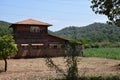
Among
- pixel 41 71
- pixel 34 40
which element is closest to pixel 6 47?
pixel 41 71

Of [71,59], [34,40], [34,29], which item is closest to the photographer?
[71,59]

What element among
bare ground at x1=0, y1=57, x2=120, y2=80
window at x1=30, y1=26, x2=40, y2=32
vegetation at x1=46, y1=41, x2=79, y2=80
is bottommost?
bare ground at x1=0, y1=57, x2=120, y2=80

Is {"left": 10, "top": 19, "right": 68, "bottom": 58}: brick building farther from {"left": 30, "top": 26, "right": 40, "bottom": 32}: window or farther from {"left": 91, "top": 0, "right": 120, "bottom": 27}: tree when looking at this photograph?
{"left": 91, "top": 0, "right": 120, "bottom": 27}: tree

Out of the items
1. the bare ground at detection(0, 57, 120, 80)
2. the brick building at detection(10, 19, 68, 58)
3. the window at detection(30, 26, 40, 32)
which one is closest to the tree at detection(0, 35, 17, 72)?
the bare ground at detection(0, 57, 120, 80)

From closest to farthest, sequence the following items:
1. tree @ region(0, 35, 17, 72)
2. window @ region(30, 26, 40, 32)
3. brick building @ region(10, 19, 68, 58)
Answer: tree @ region(0, 35, 17, 72) < brick building @ region(10, 19, 68, 58) < window @ region(30, 26, 40, 32)

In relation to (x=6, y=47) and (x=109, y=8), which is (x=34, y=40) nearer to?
(x=6, y=47)

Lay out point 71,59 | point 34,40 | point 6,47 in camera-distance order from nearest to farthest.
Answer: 1. point 71,59
2. point 6,47
3. point 34,40

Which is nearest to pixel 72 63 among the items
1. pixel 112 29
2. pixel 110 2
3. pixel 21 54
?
pixel 110 2

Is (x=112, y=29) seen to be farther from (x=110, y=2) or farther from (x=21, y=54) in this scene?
(x=110, y=2)

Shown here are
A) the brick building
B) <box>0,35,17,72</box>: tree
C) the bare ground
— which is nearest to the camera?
the bare ground

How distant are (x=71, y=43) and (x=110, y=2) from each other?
4647mm

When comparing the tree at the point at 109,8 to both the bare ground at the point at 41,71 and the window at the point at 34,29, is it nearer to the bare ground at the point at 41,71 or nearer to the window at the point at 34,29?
the bare ground at the point at 41,71

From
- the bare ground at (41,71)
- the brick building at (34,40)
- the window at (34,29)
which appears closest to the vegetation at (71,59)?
the bare ground at (41,71)

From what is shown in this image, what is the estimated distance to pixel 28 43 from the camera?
50.0m
